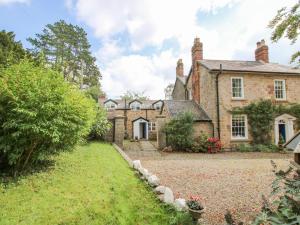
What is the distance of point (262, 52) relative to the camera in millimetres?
24797

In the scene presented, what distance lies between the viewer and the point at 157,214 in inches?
223

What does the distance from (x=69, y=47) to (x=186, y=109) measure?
2656 centimetres

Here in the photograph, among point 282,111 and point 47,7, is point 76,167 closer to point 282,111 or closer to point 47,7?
point 47,7

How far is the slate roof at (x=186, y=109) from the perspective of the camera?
2085 centimetres

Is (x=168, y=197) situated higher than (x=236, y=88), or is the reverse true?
(x=236, y=88)

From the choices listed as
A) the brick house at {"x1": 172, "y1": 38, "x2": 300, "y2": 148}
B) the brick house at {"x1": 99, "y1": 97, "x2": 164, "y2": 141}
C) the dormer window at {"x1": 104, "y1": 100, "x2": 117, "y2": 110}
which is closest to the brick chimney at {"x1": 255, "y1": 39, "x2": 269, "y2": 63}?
the brick house at {"x1": 172, "y1": 38, "x2": 300, "y2": 148}

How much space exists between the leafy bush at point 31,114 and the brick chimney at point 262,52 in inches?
867

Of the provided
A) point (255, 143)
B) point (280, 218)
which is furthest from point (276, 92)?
point (280, 218)

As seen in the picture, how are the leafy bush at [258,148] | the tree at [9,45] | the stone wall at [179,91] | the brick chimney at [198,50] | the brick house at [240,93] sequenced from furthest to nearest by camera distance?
the stone wall at [179,91]
the brick chimney at [198,50]
the tree at [9,45]
the brick house at [240,93]
the leafy bush at [258,148]

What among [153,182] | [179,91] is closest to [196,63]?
[179,91]

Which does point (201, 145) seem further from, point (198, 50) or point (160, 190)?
point (160, 190)

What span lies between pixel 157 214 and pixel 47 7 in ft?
28.2

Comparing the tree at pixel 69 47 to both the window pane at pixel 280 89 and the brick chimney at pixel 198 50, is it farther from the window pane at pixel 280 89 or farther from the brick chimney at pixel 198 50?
the window pane at pixel 280 89

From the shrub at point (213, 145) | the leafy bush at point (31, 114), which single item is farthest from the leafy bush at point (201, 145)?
the leafy bush at point (31, 114)
